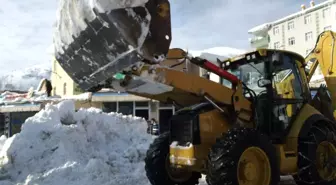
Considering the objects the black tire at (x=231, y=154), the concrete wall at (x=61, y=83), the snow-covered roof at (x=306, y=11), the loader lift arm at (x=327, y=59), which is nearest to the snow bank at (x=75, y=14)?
the black tire at (x=231, y=154)

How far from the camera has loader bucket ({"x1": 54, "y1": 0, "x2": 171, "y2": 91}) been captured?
3.74 m

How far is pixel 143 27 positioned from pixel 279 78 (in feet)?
10.8

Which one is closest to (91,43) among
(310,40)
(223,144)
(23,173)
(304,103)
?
(223,144)

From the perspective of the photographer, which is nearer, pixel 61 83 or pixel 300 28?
pixel 61 83

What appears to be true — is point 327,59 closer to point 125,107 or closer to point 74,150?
point 74,150

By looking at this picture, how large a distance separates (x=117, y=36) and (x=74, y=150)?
23.4ft

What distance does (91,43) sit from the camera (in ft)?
13.4

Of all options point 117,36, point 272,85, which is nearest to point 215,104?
point 272,85

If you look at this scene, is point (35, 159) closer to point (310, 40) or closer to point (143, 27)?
point (143, 27)

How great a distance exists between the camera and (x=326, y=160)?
648cm

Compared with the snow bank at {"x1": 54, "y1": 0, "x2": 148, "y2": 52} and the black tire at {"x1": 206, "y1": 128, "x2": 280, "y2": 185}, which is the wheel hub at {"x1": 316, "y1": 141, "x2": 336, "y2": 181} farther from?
the snow bank at {"x1": 54, "y1": 0, "x2": 148, "y2": 52}

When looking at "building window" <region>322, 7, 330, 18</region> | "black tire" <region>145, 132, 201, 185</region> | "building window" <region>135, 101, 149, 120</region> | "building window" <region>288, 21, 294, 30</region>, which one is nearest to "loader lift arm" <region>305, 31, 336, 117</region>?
"black tire" <region>145, 132, 201, 185</region>

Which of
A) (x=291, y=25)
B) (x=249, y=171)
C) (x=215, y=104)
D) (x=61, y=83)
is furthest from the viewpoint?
(x=291, y=25)

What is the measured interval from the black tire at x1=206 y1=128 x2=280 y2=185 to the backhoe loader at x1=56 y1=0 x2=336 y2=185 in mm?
12
